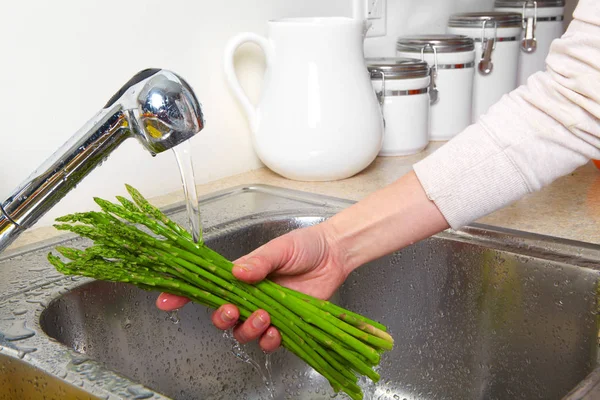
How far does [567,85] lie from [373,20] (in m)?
0.79

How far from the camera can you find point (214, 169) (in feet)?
3.89

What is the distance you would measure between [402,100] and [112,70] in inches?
21.6

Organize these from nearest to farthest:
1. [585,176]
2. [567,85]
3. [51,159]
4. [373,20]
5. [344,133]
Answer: [51,159] → [567,85] → [344,133] → [585,176] → [373,20]

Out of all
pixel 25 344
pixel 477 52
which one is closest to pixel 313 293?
pixel 25 344

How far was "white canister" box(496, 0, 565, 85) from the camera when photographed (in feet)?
5.42

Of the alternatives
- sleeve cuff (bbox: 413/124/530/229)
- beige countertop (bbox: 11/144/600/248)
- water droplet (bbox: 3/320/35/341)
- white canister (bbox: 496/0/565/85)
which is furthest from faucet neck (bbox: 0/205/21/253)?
white canister (bbox: 496/0/565/85)

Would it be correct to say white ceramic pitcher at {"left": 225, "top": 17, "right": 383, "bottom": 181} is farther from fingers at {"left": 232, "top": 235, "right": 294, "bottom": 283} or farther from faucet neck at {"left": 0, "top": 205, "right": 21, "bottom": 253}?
faucet neck at {"left": 0, "top": 205, "right": 21, "bottom": 253}

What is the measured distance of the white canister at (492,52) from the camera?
1.56 m

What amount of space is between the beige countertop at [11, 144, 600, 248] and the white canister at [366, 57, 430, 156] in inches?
1.2

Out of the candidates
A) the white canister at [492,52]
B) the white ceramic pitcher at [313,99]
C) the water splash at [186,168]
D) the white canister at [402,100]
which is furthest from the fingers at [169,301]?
the white canister at [492,52]

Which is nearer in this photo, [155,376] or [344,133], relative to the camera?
[155,376]

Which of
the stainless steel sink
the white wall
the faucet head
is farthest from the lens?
the white wall

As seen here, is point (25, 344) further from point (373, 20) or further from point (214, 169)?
point (373, 20)

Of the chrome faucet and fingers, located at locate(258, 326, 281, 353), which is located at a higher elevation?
the chrome faucet
